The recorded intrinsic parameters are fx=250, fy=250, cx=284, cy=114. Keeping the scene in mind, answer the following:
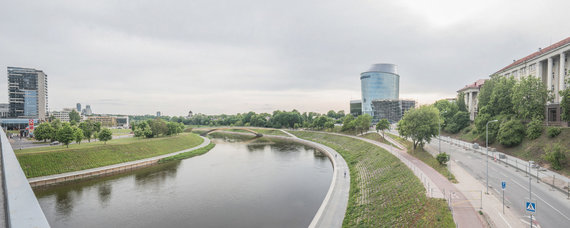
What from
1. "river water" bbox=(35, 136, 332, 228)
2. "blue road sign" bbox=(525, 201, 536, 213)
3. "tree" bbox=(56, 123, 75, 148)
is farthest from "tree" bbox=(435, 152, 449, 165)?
"tree" bbox=(56, 123, 75, 148)

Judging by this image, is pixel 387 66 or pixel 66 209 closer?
pixel 66 209

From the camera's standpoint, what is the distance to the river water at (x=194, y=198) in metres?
20.3

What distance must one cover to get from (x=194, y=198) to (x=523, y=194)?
27.9m

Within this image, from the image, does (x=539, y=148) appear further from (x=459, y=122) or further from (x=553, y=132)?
(x=459, y=122)

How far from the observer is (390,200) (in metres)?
19.3

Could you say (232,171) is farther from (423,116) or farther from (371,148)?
(423,116)

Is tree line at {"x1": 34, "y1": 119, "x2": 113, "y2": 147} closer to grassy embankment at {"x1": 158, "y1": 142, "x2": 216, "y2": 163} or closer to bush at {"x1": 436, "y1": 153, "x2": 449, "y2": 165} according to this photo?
grassy embankment at {"x1": 158, "y1": 142, "x2": 216, "y2": 163}

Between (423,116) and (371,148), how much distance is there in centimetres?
1143

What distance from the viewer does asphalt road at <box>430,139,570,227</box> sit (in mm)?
14859

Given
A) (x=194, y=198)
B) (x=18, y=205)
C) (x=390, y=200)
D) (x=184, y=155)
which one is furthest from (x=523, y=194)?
(x=184, y=155)

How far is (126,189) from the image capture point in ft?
93.6

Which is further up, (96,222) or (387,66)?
(387,66)

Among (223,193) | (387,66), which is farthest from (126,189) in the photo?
(387,66)

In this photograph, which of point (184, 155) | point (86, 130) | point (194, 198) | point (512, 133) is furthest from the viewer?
point (86, 130)
